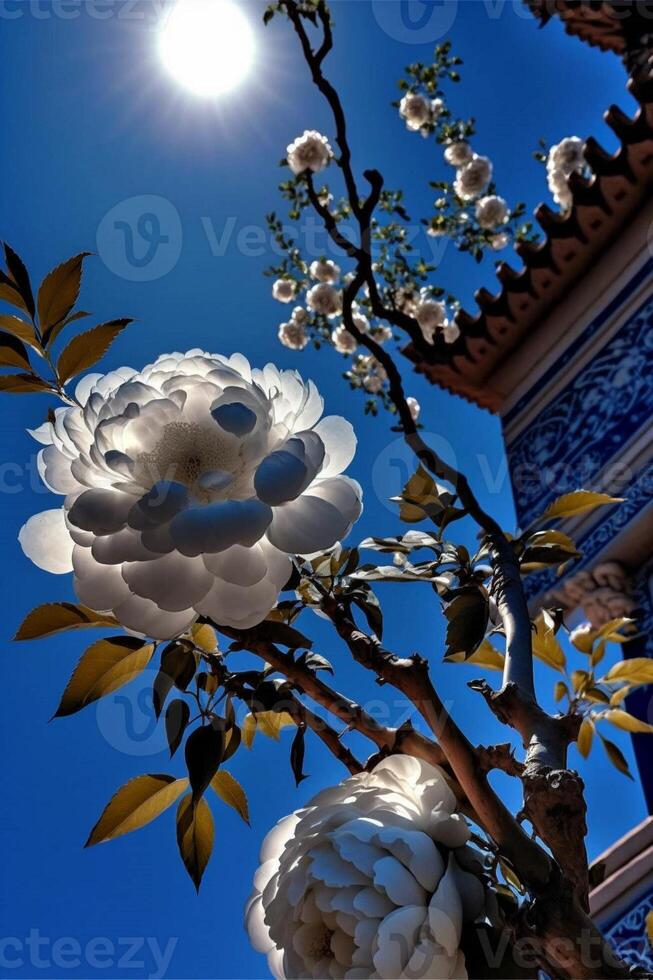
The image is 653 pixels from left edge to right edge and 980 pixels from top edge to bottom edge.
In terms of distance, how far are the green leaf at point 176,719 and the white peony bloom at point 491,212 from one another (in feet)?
14.5

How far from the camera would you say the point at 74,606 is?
0.56m

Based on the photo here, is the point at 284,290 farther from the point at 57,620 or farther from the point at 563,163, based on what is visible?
the point at 57,620

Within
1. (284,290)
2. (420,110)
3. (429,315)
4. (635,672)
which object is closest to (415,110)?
(420,110)

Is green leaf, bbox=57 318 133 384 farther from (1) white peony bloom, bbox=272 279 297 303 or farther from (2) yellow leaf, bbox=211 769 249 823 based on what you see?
(1) white peony bloom, bbox=272 279 297 303

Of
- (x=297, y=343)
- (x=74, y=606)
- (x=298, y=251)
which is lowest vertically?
(x=297, y=343)

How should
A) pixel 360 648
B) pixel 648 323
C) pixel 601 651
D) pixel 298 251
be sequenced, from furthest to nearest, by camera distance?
1. pixel 298 251
2. pixel 648 323
3. pixel 601 651
4. pixel 360 648

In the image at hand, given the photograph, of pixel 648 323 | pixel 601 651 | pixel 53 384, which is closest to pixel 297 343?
pixel 648 323

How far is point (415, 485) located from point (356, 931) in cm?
38

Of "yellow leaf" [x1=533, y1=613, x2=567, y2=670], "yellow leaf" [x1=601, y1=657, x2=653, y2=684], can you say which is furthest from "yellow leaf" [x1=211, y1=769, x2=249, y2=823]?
"yellow leaf" [x1=601, y1=657, x2=653, y2=684]

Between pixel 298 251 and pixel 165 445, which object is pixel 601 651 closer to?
pixel 165 445

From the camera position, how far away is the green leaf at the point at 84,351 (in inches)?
23.6

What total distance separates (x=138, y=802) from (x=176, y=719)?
8cm

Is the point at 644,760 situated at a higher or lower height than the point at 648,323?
lower

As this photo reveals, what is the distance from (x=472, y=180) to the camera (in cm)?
478
